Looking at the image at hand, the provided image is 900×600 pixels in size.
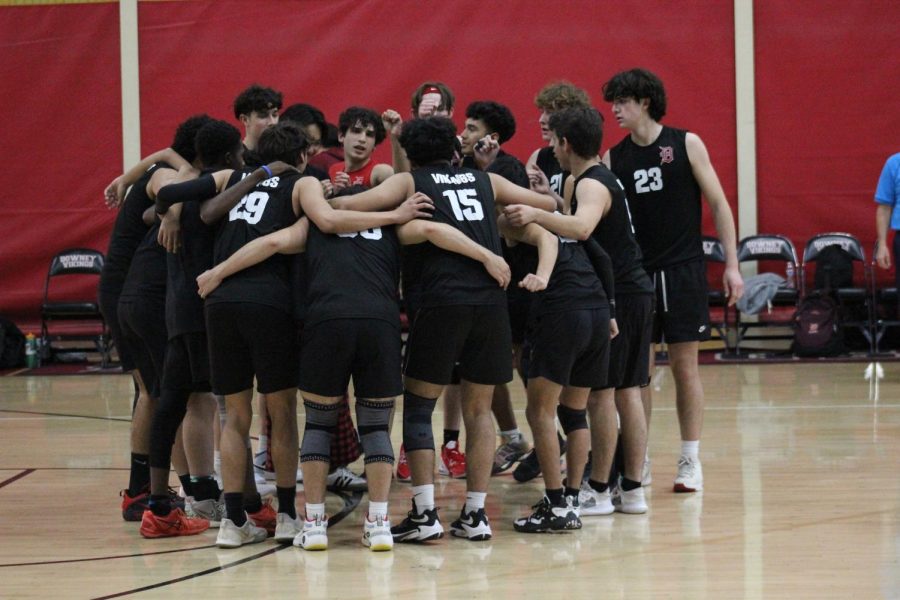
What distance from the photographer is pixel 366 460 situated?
4996mm

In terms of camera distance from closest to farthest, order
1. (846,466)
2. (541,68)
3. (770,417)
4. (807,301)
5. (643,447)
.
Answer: (643,447)
(846,466)
(770,417)
(807,301)
(541,68)

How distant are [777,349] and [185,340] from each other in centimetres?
787

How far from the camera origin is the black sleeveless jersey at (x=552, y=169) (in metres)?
6.18

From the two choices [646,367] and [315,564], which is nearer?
[315,564]

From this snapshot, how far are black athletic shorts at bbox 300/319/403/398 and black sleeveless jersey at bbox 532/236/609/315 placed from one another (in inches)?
27.7

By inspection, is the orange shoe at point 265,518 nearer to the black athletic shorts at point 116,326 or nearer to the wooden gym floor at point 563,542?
the wooden gym floor at point 563,542

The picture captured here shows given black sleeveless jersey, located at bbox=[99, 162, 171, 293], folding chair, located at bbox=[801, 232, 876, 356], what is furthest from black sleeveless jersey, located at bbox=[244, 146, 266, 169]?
folding chair, located at bbox=[801, 232, 876, 356]

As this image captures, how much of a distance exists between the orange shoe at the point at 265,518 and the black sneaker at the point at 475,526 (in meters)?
0.84

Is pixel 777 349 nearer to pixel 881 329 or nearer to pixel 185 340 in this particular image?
pixel 881 329

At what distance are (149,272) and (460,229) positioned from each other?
1491 millimetres

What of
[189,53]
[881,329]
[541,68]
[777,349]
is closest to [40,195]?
[189,53]

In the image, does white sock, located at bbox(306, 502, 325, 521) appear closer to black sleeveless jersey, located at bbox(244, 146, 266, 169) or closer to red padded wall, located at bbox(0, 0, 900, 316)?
black sleeveless jersey, located at bbox(244, 146, 266, 169)

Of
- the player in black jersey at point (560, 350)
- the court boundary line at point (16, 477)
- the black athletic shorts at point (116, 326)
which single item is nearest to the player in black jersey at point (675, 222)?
the player in black jersey at point (560, 350)

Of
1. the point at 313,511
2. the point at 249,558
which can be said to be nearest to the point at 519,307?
the point at 313,511
